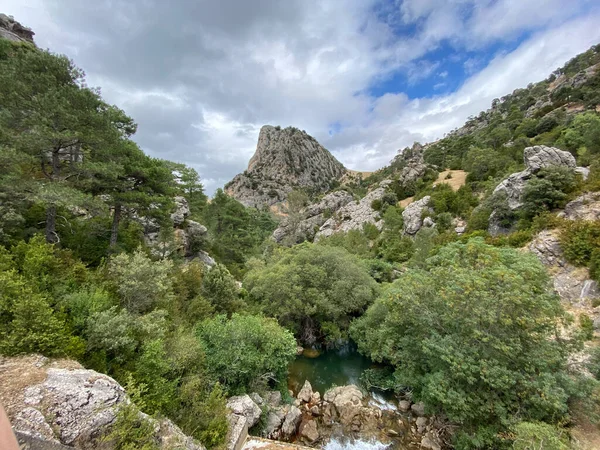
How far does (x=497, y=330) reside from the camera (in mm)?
10414

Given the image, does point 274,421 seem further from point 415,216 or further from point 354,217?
point 354,217

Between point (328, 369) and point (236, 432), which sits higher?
point (236, 432)

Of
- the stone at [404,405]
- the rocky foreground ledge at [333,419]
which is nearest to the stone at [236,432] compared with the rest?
the rocky foreground ledge at [333,419]

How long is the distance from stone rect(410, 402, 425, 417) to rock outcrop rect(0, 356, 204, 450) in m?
11.5

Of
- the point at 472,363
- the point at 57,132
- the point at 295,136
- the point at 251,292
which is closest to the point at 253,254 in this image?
the point at 251,292

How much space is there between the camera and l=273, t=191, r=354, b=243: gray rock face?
56.6 meters

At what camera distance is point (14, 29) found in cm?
3073

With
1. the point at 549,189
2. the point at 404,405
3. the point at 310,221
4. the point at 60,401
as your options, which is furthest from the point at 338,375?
the point at 310,221

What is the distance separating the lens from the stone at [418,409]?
1393 cm

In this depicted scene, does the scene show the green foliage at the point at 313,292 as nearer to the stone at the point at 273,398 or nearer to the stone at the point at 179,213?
the stone at the point at 273,398

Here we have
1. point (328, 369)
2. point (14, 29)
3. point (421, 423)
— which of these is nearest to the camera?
point (421, 423)

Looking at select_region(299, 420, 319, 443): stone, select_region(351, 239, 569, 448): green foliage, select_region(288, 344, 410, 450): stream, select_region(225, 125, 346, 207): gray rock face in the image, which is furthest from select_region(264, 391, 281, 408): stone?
select_region(225, 125, 346, 207): gray rock face

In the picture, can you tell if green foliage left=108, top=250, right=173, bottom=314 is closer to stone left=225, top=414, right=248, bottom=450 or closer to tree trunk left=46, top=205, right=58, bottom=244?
tree trunk left=46, top=205, right=58, bottom=244

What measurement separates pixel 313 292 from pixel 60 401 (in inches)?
649
